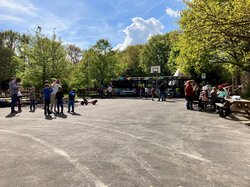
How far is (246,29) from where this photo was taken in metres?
14.1

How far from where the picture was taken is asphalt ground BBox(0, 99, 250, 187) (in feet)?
16.4

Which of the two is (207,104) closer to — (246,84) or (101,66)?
(246,84)

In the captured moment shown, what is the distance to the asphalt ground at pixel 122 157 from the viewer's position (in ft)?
16.4

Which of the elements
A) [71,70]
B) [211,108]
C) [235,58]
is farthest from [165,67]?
[211,108]

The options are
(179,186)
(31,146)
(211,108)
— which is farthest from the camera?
(211,108)

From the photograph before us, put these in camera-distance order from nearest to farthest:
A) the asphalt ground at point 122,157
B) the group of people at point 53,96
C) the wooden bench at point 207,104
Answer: the asphalt ground at point 122,157 → the group of people at point 53,96 → the wooden bench at point 207,104

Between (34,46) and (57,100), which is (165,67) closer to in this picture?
(34,46)

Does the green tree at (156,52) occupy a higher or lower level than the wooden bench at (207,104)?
higher

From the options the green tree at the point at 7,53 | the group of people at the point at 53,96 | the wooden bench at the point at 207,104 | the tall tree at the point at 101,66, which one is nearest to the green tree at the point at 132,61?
the green tree at the point at 7,53

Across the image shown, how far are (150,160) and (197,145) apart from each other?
219 cm

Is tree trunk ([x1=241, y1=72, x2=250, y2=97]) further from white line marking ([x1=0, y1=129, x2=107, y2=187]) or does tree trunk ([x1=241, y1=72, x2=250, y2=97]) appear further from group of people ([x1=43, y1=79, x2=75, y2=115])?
white line marking ([x1=0, y1=129, x2=107, y2=187])

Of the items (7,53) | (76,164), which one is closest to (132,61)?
(7,53)

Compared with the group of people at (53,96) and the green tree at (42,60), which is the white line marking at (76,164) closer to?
the group of people at (53,96)

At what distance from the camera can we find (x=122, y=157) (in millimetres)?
6387
